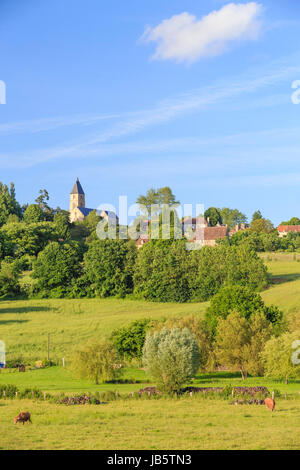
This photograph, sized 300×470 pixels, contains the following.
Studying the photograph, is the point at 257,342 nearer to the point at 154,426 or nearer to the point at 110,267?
the point at 154,426

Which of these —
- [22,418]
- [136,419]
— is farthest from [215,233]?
[22,418]

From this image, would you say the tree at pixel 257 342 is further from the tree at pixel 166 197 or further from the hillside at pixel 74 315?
the tree at pixel 166 197

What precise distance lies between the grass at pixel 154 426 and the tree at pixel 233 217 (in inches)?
5716

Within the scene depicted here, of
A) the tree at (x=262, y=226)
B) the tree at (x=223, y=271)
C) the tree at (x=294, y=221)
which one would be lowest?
the tree at (x=223, y=271)

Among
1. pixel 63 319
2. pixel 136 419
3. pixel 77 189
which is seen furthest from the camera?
pixel 77 189

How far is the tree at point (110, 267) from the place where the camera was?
87312mm

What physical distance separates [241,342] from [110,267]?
1720 inches

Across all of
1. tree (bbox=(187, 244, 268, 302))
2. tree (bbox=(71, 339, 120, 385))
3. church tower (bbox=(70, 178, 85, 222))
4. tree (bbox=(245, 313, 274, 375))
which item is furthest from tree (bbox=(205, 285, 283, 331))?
church tower (bbox=(70, 178, 85, 222))

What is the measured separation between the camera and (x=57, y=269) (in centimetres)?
9044

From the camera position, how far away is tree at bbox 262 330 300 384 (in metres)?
43.3

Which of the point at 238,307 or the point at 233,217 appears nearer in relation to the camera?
the point at 238,307

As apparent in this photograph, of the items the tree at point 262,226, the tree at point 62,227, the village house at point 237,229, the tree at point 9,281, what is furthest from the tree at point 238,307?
the village house at point 237,229

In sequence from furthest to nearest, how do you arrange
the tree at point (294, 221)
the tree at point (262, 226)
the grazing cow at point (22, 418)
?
the tree at point (294, 221), the tree at point (262, 226), the grazing cow at point (22, 418)

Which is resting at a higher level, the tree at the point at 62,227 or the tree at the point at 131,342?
the tree at the point at 62,227
